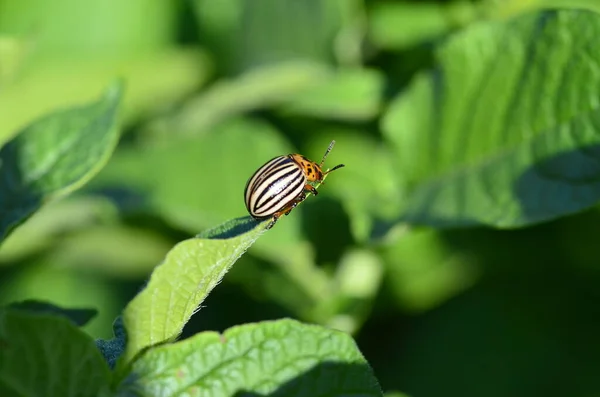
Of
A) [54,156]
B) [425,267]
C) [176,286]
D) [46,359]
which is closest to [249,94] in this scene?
[425,267]

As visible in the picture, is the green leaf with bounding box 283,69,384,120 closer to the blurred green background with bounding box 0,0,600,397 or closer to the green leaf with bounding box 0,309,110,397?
the blurred green background with bounding box 0,0,600,397

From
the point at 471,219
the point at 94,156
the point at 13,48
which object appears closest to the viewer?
the point at 94,156

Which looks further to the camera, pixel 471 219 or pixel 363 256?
pixel 363 256

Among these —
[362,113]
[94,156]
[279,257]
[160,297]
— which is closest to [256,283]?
[279,257]

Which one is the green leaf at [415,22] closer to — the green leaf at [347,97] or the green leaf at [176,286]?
the green leaf at [347,97]

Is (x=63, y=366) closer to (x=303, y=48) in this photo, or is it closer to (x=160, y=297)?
(x=160, y=297)

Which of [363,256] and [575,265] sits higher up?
[363,256]

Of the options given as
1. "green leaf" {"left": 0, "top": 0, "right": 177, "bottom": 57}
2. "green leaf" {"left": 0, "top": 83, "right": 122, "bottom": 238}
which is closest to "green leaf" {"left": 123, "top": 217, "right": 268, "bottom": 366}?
"green leaf" {"left": 0, "top": 83, "right": 122, "bottom": 238}
